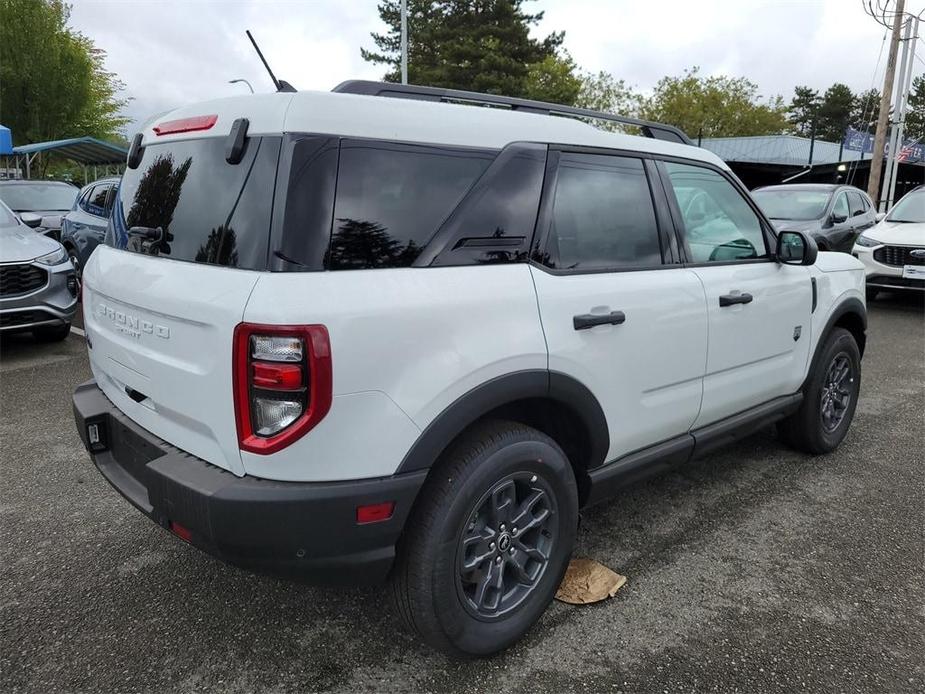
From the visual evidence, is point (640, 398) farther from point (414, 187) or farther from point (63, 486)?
point (63, 486)

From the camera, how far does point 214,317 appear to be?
188 centimetres

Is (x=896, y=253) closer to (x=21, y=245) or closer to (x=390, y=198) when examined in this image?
(x=390, y=198)

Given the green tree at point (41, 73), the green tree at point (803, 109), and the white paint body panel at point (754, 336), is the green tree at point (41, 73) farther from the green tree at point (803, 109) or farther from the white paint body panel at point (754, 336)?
the green tree at point (803, 109)

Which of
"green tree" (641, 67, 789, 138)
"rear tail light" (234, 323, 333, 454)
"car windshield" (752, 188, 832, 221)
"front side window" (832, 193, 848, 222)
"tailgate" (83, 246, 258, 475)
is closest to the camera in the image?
"rear tail light" (234, 323, 333, 454)

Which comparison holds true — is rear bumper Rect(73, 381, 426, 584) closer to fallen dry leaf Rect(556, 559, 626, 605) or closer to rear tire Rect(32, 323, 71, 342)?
fallen dry leaf Rect(556, 559, 626, 605)

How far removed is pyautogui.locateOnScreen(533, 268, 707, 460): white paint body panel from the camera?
92.0 inches

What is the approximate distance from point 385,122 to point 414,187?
0.21 metres

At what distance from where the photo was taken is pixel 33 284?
6.11m

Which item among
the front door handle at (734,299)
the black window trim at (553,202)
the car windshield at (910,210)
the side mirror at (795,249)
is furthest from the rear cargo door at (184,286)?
the car windshield at (910,210)

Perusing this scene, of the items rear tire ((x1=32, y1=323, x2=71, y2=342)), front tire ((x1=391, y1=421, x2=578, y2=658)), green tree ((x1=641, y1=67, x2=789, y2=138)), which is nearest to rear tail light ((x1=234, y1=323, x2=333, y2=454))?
front tire ((x1=391, y1=421, x2=578, y2=658))

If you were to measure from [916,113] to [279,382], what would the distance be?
256 ft

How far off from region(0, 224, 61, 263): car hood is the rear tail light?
17.7 feet

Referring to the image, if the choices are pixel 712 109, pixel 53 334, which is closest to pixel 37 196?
pixel 53 334

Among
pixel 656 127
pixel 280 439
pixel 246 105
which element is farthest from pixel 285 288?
pixel 656 127
